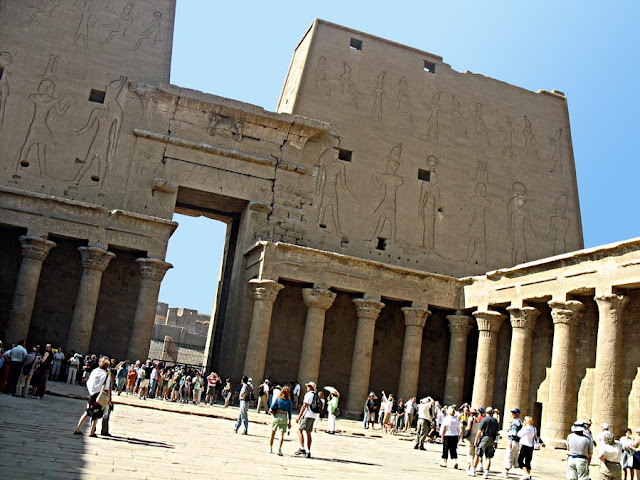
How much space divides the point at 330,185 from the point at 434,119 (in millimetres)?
6053

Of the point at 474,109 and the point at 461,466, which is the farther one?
the point at 474,109

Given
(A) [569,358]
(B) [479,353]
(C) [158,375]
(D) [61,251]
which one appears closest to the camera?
(A) [569,358]

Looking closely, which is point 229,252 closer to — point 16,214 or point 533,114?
point 16,214

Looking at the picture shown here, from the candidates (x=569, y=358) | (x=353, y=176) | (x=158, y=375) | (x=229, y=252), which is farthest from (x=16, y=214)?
(x=569, y=358)

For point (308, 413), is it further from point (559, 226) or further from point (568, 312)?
point (559, 226)

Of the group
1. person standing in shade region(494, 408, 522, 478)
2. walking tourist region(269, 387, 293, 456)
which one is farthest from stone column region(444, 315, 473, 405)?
walking tourist region(269, 387, 293, 456)

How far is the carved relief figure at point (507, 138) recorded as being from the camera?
31.7 meters

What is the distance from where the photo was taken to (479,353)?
24.1 m

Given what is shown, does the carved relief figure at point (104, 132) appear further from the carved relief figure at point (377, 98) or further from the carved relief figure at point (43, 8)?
the carved relief figure at point (377, 98)

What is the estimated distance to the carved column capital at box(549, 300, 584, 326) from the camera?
20.4 metres

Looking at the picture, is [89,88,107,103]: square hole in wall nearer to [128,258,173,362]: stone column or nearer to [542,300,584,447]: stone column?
[128,258,173,362]: stone column

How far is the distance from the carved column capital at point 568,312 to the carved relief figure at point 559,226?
35.5ft

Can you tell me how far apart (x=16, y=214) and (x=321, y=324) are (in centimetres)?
1065

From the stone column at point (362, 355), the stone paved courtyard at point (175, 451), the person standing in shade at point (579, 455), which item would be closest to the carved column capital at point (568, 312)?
the stone paved courtyard at point (175, 451)
